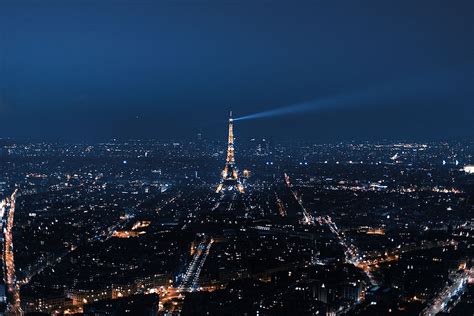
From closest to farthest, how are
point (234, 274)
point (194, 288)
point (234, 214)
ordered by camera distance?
point (194, 288), point (234, 274), point (234, 214)

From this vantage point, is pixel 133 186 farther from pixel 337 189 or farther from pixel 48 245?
pixel 48 245

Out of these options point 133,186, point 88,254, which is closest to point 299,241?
point 88,254

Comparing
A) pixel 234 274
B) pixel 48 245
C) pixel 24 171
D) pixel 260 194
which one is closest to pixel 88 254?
pixel 48 245

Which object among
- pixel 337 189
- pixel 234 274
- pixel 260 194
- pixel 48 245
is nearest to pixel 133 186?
pixel 260 194

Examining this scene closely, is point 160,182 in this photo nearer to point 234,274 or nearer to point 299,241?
point 299,241

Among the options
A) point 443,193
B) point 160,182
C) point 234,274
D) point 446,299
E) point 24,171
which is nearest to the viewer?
point 446,299

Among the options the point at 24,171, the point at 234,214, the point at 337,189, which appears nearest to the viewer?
the point at 234,214

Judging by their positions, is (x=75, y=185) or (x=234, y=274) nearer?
(x=234, y=274)

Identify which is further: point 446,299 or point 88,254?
point 88,254

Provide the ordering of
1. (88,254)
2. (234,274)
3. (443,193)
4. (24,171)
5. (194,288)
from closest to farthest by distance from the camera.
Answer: (194,288)
(234,274)
(88,254)
(443,193)
(24,171)
